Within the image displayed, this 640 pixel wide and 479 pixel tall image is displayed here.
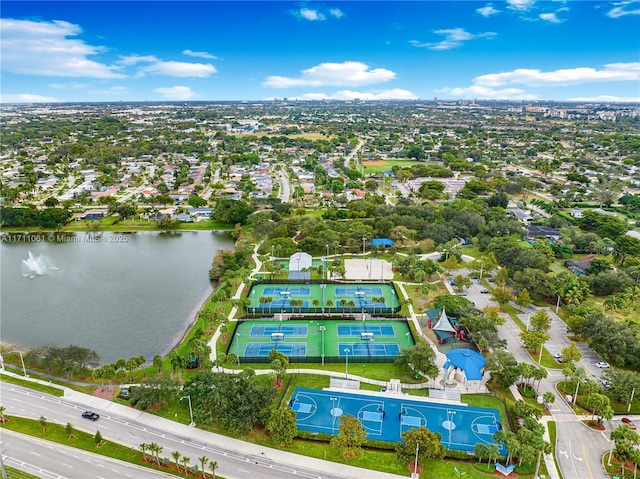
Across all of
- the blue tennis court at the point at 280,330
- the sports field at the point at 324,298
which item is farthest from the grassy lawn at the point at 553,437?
the blue tennis court at the point at 280,330

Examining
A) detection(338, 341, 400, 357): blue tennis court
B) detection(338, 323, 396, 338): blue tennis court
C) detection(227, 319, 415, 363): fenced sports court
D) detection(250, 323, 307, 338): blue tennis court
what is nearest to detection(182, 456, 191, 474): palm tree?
detection(227, 319, 415, 363): fenced sports court

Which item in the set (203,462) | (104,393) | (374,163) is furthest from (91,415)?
(374,163)

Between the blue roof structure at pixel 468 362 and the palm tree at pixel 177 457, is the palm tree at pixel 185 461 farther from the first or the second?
the blue roof structure at pixel 468 362

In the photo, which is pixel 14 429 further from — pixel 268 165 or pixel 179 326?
pixel 268 165

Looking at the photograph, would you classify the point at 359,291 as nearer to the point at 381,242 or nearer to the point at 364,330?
the point at 364,330

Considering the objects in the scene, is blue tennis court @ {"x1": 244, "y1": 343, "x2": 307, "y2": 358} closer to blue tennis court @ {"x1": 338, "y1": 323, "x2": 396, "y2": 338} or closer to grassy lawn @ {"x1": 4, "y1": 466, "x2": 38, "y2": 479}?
blue tennis court @ {"x1": 338, "y1": 323, "x2": 396, "y2": 338}

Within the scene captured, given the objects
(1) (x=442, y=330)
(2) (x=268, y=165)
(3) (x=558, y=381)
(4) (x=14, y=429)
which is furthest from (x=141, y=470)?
(2) (x=268, y=165)
